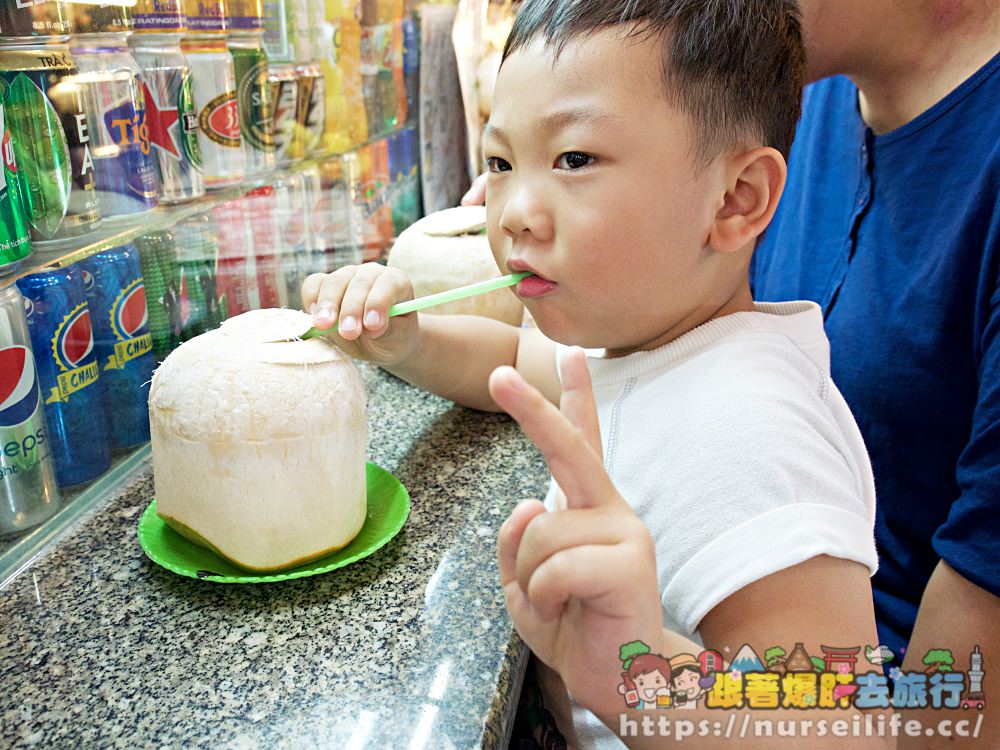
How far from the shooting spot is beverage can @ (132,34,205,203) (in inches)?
35.5

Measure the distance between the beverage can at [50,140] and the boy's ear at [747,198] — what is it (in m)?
0.60

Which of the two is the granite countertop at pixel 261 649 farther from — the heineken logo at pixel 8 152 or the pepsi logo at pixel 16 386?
the heineken logo at pixel 8 152

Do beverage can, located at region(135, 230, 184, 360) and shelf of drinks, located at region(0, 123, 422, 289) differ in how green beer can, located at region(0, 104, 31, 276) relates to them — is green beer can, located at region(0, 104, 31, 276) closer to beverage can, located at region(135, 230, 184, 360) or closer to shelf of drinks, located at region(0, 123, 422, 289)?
shelf of drinks, located at region(0, 123, 422, 289)

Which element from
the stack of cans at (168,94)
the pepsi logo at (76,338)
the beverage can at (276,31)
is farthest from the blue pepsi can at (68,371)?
the beverage can at (276,31)

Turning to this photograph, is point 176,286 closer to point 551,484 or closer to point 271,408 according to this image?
point 271,408

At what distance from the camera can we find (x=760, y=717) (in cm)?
57

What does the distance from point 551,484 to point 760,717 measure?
39cm

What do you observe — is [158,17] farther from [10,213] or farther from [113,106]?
[10,213]

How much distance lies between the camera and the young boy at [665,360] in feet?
1.65

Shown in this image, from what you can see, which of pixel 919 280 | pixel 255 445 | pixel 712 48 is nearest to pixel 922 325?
pixel 919 280

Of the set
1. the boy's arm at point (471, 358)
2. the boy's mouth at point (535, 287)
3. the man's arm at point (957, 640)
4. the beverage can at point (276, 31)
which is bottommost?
the man's arm at point (957, 640)

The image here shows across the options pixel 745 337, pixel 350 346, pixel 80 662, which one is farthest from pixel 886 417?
pixel 80 662

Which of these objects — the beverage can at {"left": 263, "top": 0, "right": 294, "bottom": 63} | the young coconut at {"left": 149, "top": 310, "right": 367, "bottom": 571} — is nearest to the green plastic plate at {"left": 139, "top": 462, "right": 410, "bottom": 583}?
the young coconut at {"left": 149, "top": 310, "right": 367, "bottom": 571}

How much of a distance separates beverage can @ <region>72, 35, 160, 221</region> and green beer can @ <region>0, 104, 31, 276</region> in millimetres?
118
